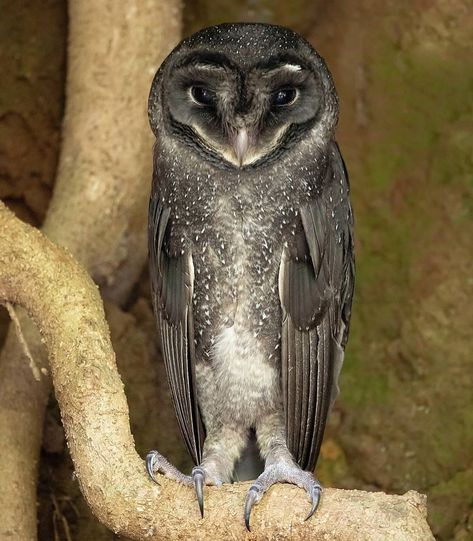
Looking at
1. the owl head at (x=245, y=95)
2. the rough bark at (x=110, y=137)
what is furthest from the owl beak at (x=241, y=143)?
the rough bark at (x=110, y=137)

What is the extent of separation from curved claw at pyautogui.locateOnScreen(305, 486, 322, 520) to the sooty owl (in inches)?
11.4

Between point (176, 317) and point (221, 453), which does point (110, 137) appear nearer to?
point (176, 317)

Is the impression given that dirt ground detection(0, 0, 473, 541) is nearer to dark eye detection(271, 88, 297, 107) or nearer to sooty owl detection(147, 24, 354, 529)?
sooty owl detection(147, 24, 354, 529)

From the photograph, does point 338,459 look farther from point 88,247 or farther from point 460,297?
point 88,247

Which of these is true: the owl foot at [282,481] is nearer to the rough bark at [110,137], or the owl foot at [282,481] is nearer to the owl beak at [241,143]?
the owl beak at [241,143]

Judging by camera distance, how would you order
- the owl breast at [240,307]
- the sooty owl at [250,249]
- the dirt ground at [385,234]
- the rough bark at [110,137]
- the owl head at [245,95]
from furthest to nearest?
the dirt ground at [385,234]
the rough bark at [110,137]
the owl breast at [240,307]
the sooty owl at [250,249]
the owl head at [245,95]

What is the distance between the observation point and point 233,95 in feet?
9.52

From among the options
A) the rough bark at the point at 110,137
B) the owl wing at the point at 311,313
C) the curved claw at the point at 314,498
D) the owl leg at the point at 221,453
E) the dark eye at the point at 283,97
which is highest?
the rough bark at the point at 110,137

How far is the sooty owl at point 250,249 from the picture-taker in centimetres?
300

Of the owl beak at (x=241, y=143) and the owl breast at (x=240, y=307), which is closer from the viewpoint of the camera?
the owl beak at (x=241, y=143)

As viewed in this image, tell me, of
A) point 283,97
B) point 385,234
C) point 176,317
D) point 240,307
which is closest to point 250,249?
point 240,307

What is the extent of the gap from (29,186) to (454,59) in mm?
1761

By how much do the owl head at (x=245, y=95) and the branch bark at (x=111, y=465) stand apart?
558mm

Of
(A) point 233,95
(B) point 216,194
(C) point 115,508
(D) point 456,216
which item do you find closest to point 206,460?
(C) point 115,508
